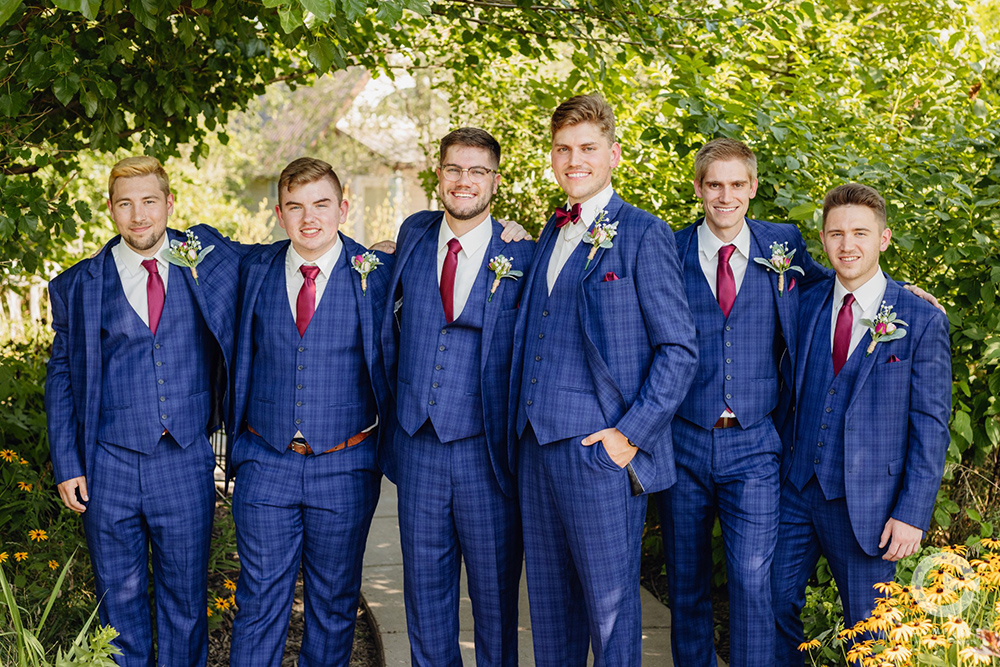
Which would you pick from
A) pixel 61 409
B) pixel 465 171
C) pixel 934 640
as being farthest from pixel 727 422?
pixel 61 409

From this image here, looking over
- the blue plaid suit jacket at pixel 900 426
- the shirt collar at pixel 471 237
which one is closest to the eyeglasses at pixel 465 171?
the shirt collar at pixel 471 237

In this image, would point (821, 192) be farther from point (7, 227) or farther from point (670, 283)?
point (7, 227)

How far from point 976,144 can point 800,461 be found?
1.53 meters

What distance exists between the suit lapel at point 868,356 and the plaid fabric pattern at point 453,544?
1233 millimetres

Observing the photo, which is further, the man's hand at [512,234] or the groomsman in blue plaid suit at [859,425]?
the man's hand at [512,234]

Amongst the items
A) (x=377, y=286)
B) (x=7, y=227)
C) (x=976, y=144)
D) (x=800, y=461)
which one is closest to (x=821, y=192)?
(x=976, y=144)

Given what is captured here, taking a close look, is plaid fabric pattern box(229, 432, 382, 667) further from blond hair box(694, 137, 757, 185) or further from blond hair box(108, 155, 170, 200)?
blond hair box(694, 137, 757, 185)

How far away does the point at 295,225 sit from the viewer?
3324 millimetres

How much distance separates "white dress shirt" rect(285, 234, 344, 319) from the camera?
10.9 feet

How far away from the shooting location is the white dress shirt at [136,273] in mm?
3340

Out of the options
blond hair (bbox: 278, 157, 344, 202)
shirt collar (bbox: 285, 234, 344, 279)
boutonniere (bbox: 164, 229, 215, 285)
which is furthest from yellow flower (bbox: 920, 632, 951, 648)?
boutonniere (bbox: 164, 229, 215, 285)

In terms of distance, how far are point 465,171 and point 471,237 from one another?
0.76 feet

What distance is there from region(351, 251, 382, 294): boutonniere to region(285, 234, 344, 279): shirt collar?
7 centimetres

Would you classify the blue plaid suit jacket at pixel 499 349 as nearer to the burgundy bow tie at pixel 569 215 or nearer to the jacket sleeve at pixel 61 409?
the burgundy bow tie at pixel 569 215
